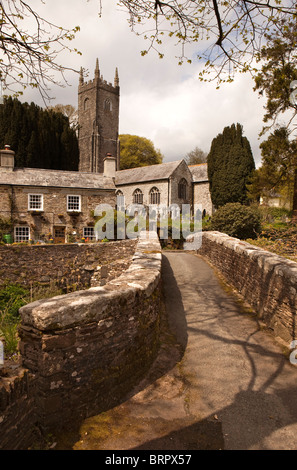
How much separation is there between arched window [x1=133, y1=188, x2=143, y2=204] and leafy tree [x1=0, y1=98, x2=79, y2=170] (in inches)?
348

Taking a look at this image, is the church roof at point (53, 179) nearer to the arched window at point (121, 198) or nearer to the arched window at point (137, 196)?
the arched window at point (137, 196)

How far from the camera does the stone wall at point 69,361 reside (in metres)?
2.72

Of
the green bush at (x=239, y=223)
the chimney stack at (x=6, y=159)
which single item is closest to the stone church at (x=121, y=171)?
the chimney stack at (x=6, y=159)

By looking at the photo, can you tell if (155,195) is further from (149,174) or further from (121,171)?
(121,171)

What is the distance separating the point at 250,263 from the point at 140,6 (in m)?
5.91

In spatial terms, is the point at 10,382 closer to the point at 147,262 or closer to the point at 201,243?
the point at 147,262

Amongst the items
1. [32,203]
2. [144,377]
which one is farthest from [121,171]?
[144,377]

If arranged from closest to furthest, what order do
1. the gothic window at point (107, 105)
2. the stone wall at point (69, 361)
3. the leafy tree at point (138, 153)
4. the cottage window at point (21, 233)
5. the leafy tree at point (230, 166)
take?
the stone wall at point (69, 361) < the cottage window at point (21, 233) < the leafy tree at point (230, 166) < the gothic window at point (107, 105) < the leafy tree at point (138, 153)

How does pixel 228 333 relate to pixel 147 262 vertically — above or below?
below

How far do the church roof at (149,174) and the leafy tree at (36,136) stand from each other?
6.78m

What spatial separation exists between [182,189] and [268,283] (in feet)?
105

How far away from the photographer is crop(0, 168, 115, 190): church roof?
71.1 ft

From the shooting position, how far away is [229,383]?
4.03m
